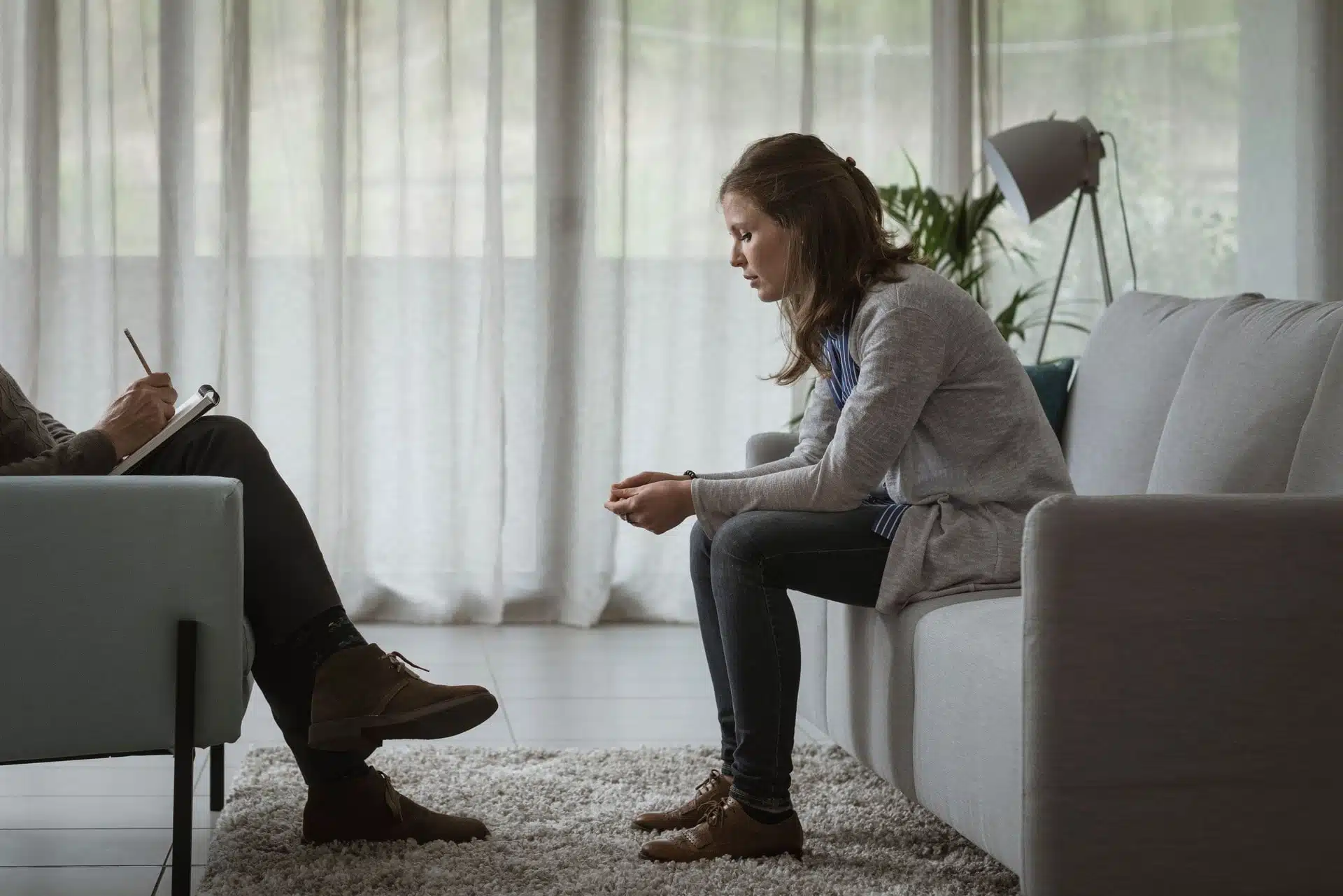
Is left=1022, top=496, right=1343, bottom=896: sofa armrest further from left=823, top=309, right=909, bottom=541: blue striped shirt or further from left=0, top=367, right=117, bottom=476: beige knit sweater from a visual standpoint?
left=0, top=367, right=117, bottom=476: beige knit sweater

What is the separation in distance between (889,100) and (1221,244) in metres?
1.02

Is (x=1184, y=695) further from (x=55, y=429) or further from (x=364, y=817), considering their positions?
(x=55, y=429)

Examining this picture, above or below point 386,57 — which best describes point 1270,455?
below

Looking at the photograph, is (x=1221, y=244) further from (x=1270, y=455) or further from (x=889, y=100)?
(x=1270, y=455)

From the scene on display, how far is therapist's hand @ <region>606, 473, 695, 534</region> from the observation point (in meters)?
2.00

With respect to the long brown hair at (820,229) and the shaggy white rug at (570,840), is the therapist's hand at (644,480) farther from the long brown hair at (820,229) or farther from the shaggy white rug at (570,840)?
the shaggy white rug at (570,840)

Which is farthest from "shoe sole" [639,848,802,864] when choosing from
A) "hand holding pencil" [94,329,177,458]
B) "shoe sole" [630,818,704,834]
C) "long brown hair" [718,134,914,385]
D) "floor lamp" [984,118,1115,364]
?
"floor lamp" [984,118,1115,364]

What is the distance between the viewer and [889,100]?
4023 mm

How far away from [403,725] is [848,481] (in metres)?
0.67

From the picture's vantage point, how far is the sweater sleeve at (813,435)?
2236 mm

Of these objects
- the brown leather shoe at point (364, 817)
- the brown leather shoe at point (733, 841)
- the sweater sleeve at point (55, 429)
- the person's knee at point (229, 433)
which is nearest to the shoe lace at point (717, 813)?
the brown leather shoe at point (733, 841)

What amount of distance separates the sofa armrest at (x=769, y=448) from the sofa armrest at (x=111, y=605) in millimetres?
1032

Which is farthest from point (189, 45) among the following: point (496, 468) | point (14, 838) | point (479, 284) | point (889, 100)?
point (14, 838)

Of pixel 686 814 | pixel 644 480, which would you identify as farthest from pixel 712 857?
pixel 644 480
